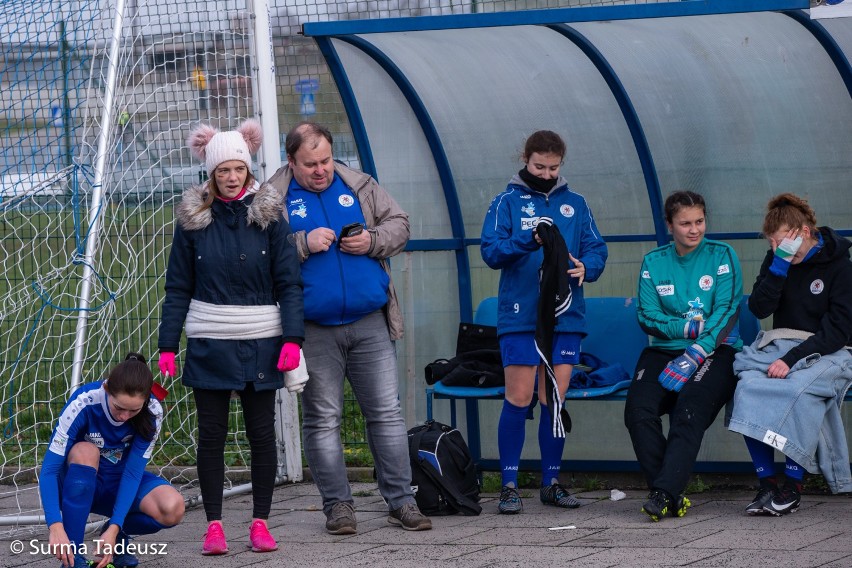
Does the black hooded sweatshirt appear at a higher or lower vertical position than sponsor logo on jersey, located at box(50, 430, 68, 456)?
higher

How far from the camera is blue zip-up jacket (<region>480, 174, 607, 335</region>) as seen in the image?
5.73 m

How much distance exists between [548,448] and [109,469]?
2140 mm

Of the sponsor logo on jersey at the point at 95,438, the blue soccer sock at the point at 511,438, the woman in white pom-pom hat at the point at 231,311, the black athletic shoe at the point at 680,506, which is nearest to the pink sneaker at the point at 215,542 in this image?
the woman in white pom-pom hat at the point at 231,311

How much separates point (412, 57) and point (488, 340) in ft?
5.36

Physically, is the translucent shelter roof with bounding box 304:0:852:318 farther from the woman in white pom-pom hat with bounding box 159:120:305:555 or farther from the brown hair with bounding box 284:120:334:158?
the woman in white pom-pom hat with bounding box 159:120:305:555

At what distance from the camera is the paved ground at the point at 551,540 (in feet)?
15.2

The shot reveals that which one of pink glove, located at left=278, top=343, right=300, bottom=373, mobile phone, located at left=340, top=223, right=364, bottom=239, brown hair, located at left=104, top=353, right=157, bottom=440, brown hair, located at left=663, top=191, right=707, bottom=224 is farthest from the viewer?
brown hair, located at left=663, top=191, right=707, bottom=224

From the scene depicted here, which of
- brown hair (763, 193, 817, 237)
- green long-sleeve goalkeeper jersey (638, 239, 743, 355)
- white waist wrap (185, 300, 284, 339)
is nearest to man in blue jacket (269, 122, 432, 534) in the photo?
white waist wrap (185, 300, 284, 339)

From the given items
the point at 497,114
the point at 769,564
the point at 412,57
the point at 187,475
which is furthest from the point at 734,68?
the point at 187,475

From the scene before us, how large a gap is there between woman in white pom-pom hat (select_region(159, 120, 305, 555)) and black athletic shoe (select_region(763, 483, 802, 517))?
2.22 metres

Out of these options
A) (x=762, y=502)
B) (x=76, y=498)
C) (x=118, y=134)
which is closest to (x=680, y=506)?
(x=762, y=502)

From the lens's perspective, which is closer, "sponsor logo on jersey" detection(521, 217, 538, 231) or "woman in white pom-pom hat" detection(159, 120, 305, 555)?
"woman in white pom-pom hat" detection(159, 120, 305, 555)

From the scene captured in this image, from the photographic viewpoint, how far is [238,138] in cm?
513

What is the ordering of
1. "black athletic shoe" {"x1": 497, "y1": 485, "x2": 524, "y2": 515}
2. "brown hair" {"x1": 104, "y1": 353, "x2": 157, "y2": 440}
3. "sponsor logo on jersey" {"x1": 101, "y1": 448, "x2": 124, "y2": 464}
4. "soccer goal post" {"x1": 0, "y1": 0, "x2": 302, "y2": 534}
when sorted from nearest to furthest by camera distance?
"brown hair" {"x1": 104, "y1": 353, "x2": 157, "y2": 440}
"sponsor logo on jersey" {"x1": 101, "y1": 448, "x2": 124, "y2": 464}
"black athletic shoe" {"x1": 497, "y1": 485, "x2": 524, "y2": 515}
"soccer goal post" {"x1": 0, "y1": 0, "x2": 302, "y2": 534}
